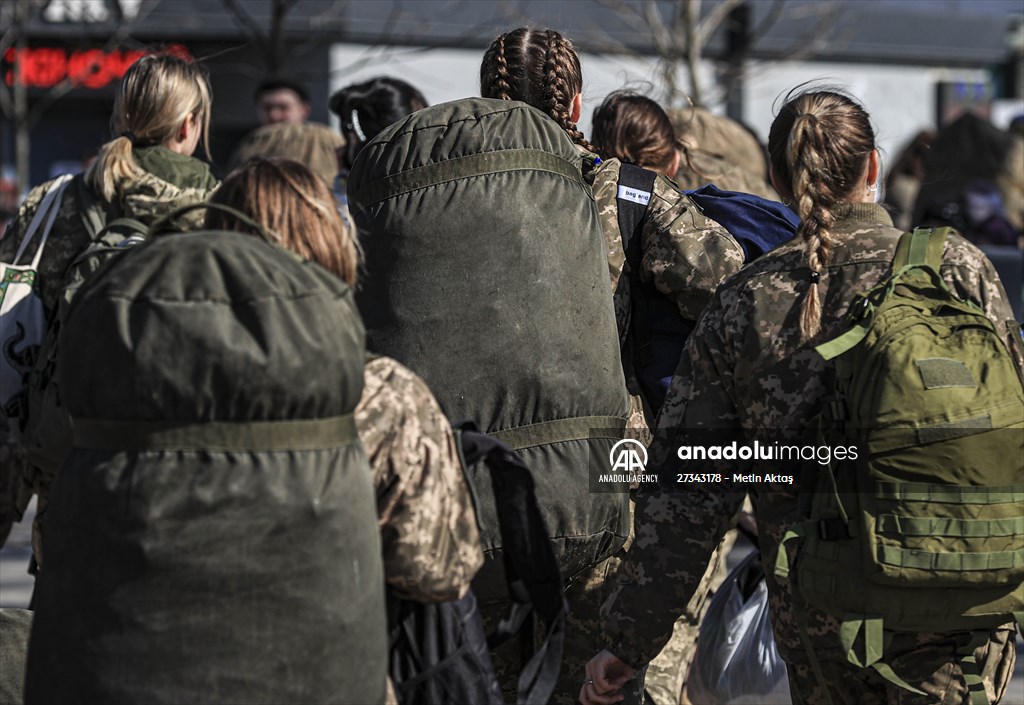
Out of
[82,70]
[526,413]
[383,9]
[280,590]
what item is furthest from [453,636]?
[82,70]

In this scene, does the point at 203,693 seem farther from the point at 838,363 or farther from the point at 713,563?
the point at 713,563

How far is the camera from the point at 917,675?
2.88 metres

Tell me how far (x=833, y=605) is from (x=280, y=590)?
1.11 m

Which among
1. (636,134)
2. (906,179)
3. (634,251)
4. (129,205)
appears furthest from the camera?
(906,179)

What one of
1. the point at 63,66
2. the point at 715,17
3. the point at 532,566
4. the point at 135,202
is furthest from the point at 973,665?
the point at 63,66

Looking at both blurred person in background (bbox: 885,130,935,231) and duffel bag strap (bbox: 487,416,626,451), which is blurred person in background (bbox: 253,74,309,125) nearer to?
blurred person in background (bbox: 885,130,935,231)

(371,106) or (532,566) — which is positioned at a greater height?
(371,106)

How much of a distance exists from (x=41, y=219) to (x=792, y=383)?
2.39 m

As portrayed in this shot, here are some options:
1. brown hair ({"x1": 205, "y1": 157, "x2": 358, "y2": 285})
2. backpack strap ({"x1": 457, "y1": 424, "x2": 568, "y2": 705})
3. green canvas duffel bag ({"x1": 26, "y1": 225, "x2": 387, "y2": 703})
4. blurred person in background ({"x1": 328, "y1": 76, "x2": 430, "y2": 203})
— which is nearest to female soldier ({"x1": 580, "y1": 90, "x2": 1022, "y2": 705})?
backpack strap ({"x1": 457, "y1": 424, "x2": 568, "y2": 705})

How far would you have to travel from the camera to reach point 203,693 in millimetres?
2250

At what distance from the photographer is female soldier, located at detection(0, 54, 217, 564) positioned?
4219mm

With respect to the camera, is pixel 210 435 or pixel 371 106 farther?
pixel 371 106

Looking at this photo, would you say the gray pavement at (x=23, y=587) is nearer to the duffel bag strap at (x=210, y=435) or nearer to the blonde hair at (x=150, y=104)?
the blonde hair at (x=150, y=104)

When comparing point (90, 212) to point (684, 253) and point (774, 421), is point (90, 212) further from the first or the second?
point (774, 421)
